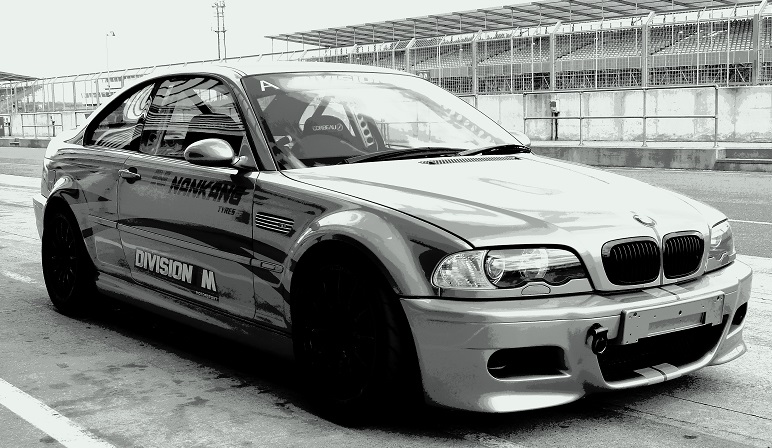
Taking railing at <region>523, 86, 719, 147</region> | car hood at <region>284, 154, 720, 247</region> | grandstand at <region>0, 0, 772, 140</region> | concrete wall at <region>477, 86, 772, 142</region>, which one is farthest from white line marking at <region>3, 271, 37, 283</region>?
concrete wall at <region>477, 86, 772, 142</region>

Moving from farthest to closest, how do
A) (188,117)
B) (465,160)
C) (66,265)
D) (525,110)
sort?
(525,110) < (66,265) < (188,117) < (465,160)

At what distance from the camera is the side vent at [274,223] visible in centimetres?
409

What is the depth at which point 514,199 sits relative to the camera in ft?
12.4

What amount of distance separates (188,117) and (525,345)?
7.84 feet

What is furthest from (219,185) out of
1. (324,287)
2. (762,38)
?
(762,38)

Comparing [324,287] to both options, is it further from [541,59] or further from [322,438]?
[541,59]

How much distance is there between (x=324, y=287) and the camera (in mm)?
3863

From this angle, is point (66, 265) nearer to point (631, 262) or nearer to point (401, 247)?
point (401, 247)

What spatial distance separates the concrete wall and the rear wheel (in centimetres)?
1739

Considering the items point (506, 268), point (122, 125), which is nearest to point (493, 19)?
point (122, 125)

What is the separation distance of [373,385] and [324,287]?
1.49 ft

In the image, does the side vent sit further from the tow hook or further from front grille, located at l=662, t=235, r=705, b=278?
front grille, located at l=662, t=235, r=705, b=278

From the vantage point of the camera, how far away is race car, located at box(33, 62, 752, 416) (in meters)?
3.48

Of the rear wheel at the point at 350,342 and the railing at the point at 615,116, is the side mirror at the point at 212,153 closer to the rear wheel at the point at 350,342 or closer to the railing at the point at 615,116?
the rear wheel at the point at 350,342
